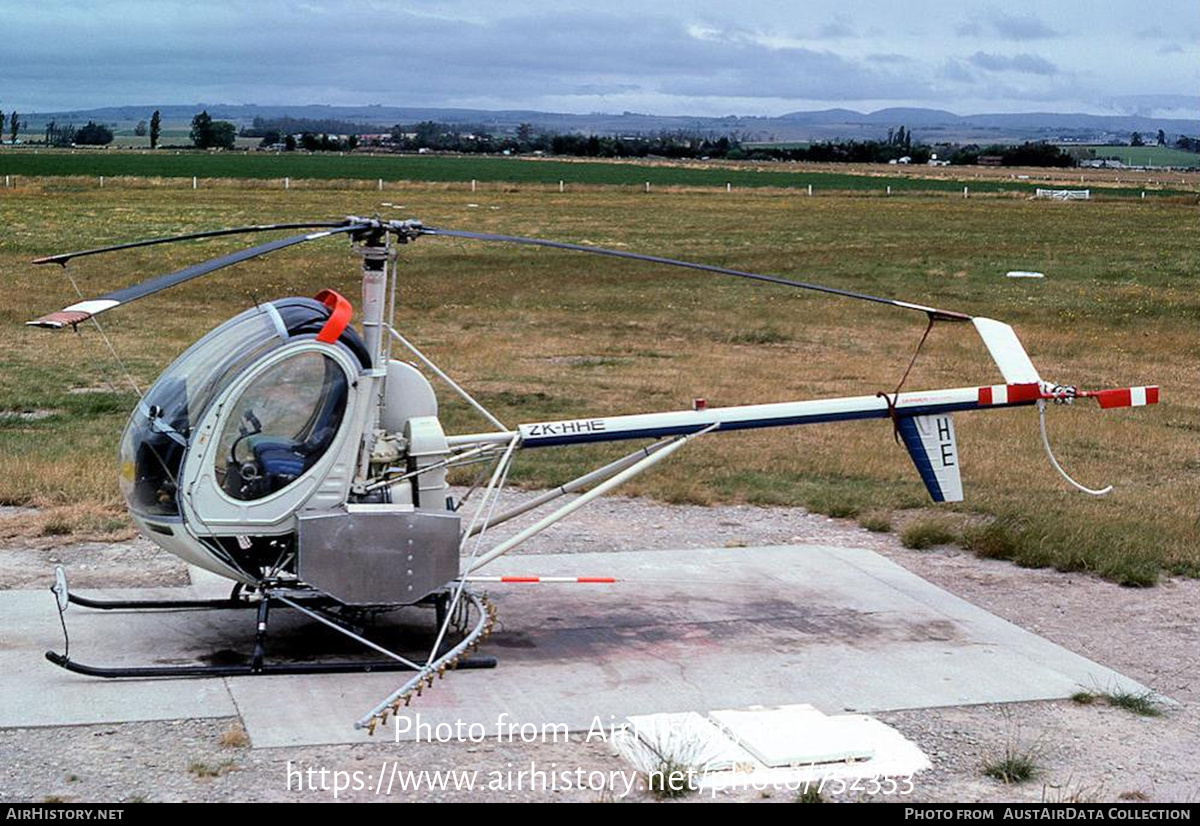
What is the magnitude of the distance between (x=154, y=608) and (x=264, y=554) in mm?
1331

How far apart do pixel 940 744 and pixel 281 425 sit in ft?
13.9

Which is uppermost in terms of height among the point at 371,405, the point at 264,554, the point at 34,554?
the point at 371,405

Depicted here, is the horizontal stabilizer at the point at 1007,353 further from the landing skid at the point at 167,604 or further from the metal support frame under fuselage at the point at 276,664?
the landing skid at the point at 167,604

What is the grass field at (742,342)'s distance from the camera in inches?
539

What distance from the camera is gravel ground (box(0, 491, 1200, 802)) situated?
695 cm

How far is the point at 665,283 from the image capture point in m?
33.1

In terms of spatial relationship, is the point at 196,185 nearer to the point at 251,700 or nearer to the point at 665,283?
the point at 665,283

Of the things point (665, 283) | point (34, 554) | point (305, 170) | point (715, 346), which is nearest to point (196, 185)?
point (305, 170)

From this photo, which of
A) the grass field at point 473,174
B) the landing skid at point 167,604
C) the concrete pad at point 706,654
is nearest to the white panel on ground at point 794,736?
the concrete pad at point 706,654

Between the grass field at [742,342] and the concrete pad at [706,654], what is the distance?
2000 millimetres

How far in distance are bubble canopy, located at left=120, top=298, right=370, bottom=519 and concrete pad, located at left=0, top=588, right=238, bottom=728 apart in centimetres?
88

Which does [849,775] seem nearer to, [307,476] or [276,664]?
[276,664]

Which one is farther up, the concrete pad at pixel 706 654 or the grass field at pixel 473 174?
the grass field at pixel 473 174

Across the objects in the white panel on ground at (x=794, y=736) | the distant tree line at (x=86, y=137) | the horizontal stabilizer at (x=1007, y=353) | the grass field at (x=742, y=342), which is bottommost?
the white panel on ground at (x=794, y=736)
